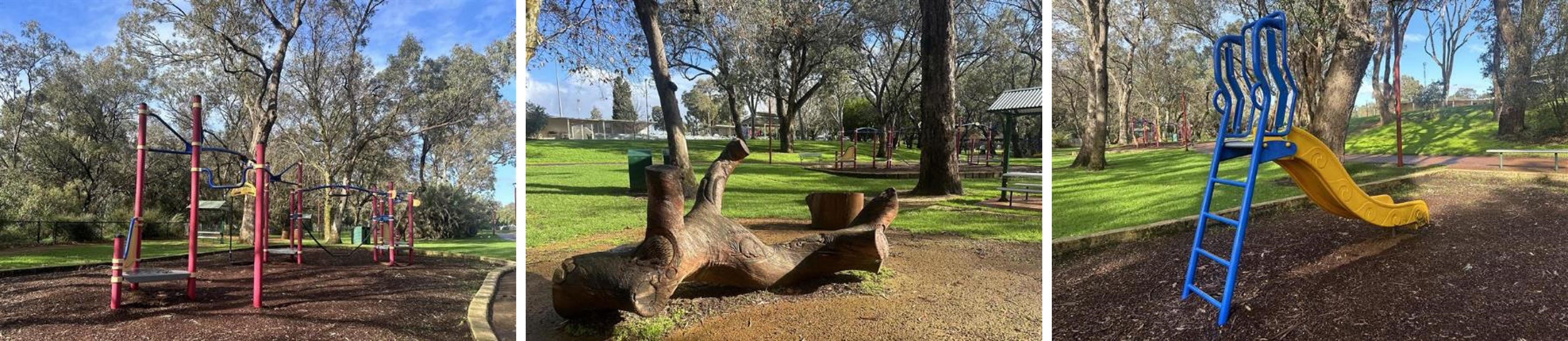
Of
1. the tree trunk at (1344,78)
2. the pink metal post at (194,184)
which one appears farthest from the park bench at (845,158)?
the pink metal post at (194,184)

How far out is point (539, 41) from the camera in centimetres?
308

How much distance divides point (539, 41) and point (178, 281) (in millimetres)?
2858

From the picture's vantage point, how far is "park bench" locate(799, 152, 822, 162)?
10.9ft

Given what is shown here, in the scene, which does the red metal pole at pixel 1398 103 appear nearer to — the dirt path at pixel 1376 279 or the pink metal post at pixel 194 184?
the dirt path at pixel 1376 279

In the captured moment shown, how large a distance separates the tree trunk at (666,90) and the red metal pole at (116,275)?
7.86ft

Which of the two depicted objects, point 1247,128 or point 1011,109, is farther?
point 1011,109

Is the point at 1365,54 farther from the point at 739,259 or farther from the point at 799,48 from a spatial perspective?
the point at 739,259

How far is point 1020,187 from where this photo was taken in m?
3.73

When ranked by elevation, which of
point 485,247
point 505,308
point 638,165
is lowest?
point 505,308

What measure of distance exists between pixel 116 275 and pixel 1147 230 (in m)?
5.43

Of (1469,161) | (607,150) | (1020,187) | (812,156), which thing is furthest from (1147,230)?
(607,150)

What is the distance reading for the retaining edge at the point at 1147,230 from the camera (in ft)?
12.1

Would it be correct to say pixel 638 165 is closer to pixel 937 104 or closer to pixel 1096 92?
pixel 937 104

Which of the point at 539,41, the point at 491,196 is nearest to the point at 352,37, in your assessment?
the point at 491,196
